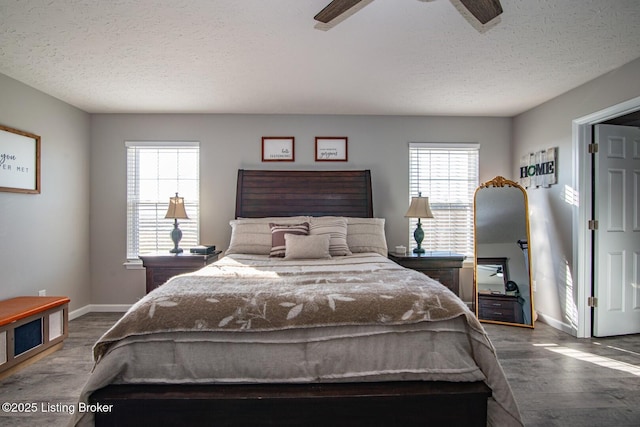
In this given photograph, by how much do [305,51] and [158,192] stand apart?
2.78 m

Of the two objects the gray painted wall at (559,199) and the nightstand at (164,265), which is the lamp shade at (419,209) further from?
the nightstand at (164,265)

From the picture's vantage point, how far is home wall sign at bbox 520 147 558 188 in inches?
156

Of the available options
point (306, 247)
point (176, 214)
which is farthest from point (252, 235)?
point (176, 214)

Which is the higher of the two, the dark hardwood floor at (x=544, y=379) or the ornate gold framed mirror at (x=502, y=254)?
the ornate gold framed mirror at (x=502, y=254)

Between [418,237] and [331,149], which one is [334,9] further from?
[418,237]

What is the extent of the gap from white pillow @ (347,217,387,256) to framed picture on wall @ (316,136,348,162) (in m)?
0.92

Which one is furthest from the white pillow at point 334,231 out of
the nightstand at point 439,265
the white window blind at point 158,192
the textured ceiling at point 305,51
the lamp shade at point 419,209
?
the white window blind at point 158,192

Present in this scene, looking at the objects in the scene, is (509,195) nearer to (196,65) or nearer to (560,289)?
(560,289)

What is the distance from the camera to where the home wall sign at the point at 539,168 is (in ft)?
13.0

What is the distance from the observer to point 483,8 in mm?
1764

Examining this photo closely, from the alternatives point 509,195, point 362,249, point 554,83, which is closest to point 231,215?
point 362,249

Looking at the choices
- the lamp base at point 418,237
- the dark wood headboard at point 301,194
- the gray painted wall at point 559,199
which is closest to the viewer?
the gray painted wall at point 559,199

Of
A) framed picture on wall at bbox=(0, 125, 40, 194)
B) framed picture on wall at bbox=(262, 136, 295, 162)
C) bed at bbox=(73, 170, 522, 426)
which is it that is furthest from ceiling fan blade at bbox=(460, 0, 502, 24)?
framed picture on wall at bbox=(0, 125, 40, 194)

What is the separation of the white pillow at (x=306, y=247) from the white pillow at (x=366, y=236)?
497mm
